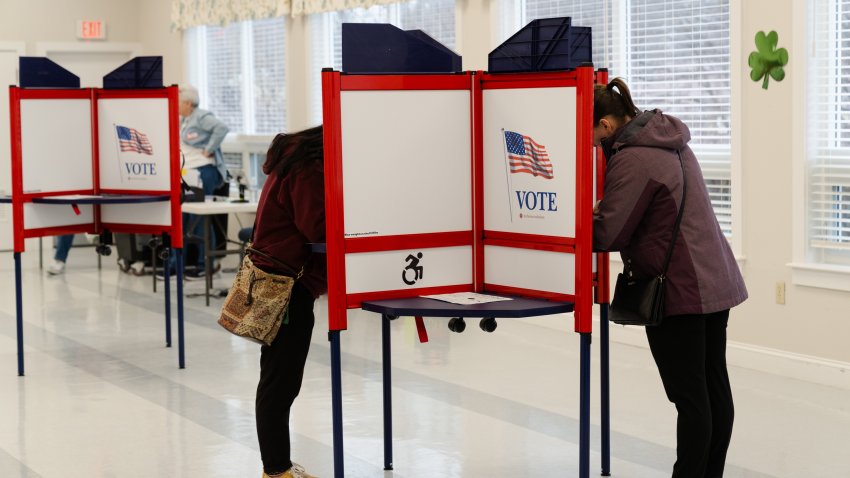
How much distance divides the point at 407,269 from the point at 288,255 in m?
0.44

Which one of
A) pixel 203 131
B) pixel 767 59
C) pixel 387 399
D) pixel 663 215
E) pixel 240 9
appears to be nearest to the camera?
pixel 663 215

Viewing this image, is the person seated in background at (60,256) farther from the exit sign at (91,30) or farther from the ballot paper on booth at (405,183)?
the ballot paper on booth at (405,183)

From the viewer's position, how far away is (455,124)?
3305 millimetres

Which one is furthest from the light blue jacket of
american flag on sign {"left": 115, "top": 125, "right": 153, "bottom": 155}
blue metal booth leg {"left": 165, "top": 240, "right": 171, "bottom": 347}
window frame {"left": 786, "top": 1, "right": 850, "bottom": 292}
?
window frame {"left": 786, "top": 1, "right": 850, "bottom": 292}

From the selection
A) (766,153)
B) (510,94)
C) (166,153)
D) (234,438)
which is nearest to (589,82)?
(510,94)

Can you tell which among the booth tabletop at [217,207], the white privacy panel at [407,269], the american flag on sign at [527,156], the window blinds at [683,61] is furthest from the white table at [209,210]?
the american flag on sign at [527,156]

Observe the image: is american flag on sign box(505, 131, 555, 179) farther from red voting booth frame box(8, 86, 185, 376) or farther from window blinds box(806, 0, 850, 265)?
red voting booth frame box(8, 86, 185, 376)

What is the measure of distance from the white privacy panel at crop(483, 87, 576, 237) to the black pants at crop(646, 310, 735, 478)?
0.45m

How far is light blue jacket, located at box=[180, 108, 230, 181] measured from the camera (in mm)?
9188

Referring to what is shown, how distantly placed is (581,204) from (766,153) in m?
2.87

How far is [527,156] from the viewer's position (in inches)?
126

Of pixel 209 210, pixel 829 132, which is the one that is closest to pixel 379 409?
→ pixel 829 132

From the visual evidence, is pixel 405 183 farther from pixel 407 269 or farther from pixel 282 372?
pixel 282 372

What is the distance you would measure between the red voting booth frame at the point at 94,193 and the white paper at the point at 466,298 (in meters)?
2.76
